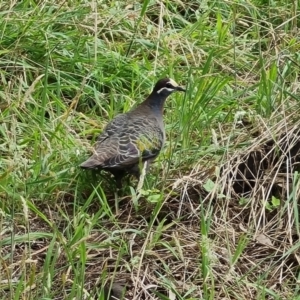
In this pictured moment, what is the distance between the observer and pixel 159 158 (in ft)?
19.0

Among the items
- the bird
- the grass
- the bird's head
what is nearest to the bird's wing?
the bird

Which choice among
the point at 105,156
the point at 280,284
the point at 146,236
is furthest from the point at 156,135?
the point at 280,284

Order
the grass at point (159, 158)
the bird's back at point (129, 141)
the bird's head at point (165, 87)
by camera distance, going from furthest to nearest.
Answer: the bird's head at point (165, 87) → the bird's back at point (129, 141) → the grass at point (159, 158)

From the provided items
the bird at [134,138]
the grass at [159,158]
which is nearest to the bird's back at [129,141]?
the bird at [134,138]

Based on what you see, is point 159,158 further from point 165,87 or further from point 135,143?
point 165,87

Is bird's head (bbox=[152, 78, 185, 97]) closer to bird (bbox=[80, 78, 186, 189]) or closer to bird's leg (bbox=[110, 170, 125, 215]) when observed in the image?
bird (bbox=[80, 78, 186, 189])

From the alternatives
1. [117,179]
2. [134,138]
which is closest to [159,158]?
[134,138]

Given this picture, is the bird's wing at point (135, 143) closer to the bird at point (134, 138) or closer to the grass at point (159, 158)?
the bird at point (134, 138)

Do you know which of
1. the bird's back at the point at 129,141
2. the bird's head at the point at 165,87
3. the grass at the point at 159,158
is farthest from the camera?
the bird's head at the point at 165,87

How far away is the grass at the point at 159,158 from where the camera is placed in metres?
4.80

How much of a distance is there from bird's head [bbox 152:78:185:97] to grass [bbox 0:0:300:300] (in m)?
0.09

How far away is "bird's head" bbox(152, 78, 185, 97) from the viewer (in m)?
6.05

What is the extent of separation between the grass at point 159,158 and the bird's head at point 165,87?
9 centimetres

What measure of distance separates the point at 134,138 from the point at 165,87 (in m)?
0.55
